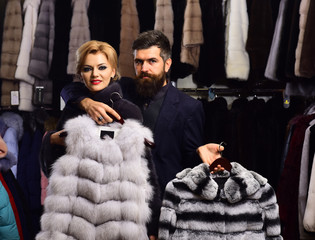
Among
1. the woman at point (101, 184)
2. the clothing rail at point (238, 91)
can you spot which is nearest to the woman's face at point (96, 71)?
the woman at point (101, 184)

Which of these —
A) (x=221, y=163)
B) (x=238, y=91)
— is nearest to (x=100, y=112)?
(x=221, y=163)

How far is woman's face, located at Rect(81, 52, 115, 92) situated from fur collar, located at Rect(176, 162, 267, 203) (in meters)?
0.53

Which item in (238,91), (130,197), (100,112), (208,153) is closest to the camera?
(130,197)

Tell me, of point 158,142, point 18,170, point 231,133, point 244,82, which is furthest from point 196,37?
point 18,170

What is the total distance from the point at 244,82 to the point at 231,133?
0.47m

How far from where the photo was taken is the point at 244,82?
286 centimetres

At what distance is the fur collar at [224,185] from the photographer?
5.19ft

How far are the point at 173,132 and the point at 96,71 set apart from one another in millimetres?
445

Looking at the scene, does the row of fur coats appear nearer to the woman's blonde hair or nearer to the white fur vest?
the white fur vest

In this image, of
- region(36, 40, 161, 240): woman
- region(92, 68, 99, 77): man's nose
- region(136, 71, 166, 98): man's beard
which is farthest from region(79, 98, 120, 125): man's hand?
region(136, 71, 166, 98): man's beard

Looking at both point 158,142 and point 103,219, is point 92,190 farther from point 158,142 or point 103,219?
point 158,142

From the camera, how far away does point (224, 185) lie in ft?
5.41

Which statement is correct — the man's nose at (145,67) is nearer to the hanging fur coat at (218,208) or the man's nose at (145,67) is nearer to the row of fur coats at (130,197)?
the row of fur coats at (130,197)

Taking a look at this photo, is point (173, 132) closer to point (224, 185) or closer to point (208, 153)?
point (208, 153)
